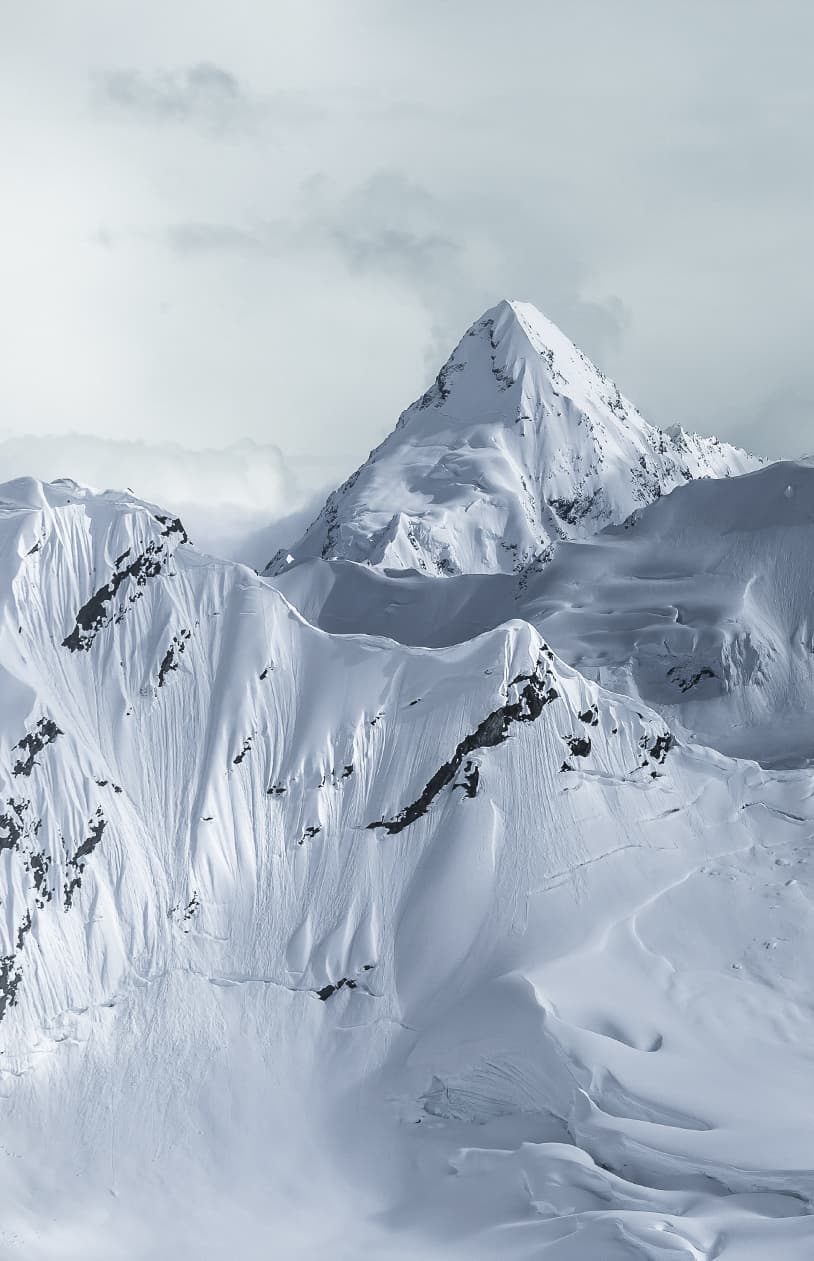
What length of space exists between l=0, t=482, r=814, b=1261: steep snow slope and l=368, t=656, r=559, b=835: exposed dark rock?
359 millimetres

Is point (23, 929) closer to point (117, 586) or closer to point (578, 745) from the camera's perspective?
point (117, 586)

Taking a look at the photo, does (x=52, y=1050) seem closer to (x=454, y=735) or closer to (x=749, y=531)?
(x=454, y=735)

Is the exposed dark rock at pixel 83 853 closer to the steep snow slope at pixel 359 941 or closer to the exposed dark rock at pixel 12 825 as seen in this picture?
the steep snow slope at pixel 359 941

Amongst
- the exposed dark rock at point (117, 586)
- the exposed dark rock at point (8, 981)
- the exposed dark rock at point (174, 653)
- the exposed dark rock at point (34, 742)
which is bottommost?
the exposed dark rock at point (8, 981)

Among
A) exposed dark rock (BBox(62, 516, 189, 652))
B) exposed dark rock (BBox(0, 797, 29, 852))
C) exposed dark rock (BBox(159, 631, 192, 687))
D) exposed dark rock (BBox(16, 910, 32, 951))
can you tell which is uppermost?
exposed dark rock (BBox(62, 516, 189, 652))

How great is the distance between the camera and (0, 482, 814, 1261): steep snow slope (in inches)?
3701

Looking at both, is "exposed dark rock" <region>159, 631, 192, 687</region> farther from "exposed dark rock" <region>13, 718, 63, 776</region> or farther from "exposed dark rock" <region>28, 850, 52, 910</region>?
"exposed dark rock" <region>28, 850, 52, 910</region>

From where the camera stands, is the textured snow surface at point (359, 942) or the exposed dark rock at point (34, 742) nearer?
the textured snow surface at point (359, 942)

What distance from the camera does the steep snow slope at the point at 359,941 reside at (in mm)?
Result: 94000

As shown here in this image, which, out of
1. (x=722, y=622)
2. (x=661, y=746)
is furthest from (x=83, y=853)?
(x=722, y=622)

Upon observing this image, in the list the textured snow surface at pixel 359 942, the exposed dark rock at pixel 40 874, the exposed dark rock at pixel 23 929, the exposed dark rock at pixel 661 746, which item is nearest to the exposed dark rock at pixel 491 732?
the textured snow surface at pixel 359 942

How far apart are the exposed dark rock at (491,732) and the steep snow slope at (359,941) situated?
0.36 meters

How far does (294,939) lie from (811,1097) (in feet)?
136

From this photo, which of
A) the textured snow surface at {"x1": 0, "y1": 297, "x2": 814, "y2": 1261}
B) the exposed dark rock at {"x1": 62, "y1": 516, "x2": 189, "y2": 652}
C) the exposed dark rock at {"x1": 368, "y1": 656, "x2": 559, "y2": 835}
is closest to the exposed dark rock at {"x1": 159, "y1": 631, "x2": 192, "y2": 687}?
the textured snow surface at {"x1": 0, "y1": 297, "x2": 814, "y2": 1261}
